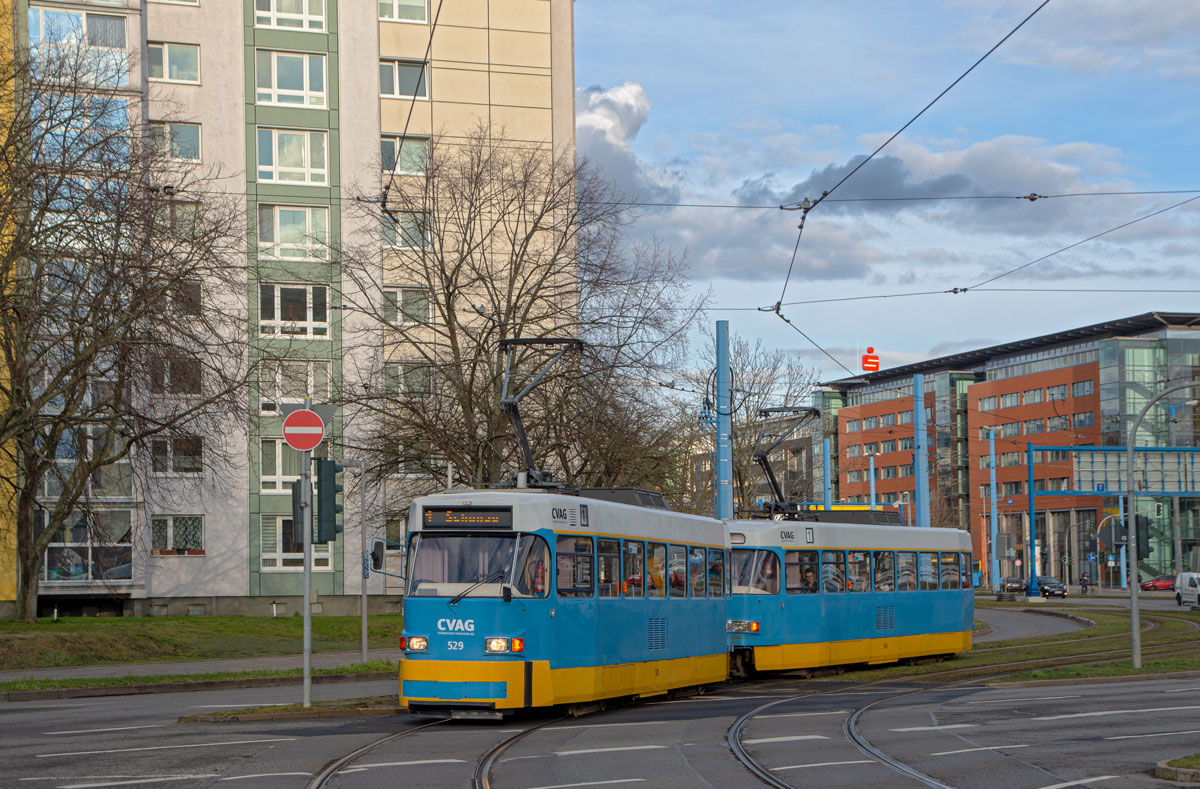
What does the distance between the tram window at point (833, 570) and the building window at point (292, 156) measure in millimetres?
30820

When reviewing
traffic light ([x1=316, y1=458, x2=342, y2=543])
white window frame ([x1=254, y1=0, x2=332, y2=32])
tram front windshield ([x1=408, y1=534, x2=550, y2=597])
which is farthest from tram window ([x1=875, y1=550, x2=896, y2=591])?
white window frame ([x1=254, y1=0, x2=332, y2=32])

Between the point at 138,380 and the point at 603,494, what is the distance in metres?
15.3

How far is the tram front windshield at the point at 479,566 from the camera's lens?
16.8 m

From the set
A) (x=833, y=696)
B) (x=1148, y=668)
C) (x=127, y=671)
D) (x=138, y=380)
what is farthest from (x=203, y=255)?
(x=1148, y=668)

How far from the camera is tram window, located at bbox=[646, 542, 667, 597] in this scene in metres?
19.8

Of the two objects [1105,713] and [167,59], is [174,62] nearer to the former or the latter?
[167,59]

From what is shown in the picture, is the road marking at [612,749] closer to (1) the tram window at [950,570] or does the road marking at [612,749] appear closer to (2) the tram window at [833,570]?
(2) the tram window at [833,570]

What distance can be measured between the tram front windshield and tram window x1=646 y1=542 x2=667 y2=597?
9.84 feet

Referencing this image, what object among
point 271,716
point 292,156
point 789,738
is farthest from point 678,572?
point 292,156

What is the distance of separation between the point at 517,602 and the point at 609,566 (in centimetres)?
221

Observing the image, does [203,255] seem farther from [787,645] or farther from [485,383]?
[787,645]

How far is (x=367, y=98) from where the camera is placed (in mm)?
51531

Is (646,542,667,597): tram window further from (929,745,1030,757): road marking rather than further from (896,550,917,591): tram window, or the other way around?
(896,550,917,591): tram window

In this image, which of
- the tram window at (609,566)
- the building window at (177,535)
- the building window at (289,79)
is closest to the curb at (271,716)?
the tram window at (609,566)
